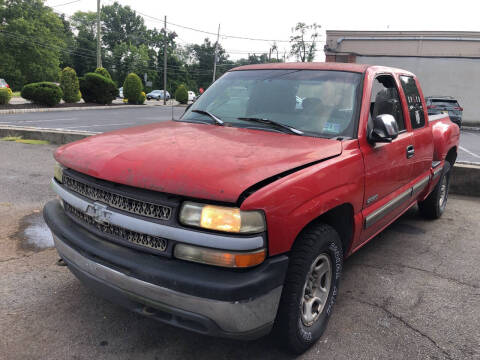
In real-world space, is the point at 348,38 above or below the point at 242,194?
above

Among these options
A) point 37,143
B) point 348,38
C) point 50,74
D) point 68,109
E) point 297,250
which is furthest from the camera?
point 50,74

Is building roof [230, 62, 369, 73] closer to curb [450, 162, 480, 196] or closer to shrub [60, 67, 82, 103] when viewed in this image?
curb [450, 162, 480, 196]

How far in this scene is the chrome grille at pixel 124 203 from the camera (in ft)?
6.87

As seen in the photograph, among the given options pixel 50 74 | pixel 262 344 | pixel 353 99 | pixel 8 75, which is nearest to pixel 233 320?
pixel 262 344

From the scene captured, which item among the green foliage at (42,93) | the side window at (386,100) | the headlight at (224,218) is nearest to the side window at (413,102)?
the side window at (386,100)

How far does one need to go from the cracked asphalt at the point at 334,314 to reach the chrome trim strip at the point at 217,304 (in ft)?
1.90

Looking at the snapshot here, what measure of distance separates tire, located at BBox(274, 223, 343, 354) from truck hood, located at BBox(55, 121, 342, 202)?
47 centimetres

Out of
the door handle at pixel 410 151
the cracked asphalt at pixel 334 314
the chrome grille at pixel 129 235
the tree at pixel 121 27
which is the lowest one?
the cracked asphalt at pixel 334 314

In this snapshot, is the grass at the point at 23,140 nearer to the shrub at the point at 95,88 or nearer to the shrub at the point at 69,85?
the shrub at the point at 69,85

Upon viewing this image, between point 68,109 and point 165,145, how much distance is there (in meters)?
23.4

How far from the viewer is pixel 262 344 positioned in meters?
2.59

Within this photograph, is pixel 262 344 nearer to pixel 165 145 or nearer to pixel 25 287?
pixel 165 145

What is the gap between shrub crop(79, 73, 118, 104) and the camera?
1112 inches

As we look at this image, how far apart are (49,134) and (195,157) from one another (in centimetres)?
835
